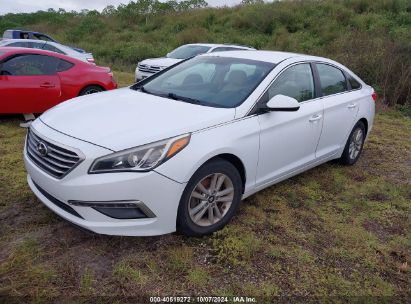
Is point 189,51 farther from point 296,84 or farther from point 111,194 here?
point 111,194

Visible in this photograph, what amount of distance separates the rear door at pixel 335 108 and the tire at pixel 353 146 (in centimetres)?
21

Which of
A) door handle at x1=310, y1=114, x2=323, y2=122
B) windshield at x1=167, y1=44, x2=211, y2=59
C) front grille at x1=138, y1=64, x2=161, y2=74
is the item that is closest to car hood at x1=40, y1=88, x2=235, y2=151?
door handle at x1=310, y1=114, x2=323, y2=122

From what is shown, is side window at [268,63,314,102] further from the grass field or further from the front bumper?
the front bumper

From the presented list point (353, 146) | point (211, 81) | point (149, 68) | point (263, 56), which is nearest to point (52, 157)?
point (211, 81)

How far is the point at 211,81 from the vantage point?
13.8 feet

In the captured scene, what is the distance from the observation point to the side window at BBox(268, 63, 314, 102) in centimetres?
407

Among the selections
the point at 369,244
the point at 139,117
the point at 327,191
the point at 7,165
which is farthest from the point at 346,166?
the point at 7,165

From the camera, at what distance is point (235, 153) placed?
3.49 m

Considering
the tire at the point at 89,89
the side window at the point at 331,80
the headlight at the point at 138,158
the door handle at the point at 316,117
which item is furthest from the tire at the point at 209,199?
the tire at the point at 89,89

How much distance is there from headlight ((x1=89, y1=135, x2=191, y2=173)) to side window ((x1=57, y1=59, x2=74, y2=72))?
4.74 m

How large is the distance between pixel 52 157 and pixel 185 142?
1042 millimetres

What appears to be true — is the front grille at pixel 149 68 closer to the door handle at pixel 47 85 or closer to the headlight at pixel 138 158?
the door handle at pixel 47 85

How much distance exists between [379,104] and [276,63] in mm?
7099

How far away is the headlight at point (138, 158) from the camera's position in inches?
116
